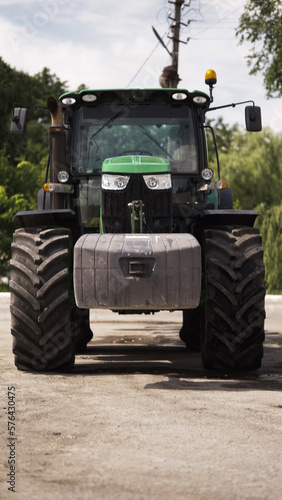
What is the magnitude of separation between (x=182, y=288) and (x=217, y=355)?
1.01 meters

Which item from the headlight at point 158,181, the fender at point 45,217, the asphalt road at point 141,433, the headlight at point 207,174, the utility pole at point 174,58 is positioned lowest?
the asphalt road at point 141,433

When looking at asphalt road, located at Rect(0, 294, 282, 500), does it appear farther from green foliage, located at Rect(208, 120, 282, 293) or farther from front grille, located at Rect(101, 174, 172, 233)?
green foliage, located at Rect(208, 120, 282, 293)

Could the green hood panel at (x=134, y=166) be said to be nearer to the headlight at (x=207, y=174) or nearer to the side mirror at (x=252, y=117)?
the headlight at (x=207, y=174)

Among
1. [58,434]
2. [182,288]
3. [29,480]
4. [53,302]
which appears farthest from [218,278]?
[29,480]

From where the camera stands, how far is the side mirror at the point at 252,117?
8641 millimetres

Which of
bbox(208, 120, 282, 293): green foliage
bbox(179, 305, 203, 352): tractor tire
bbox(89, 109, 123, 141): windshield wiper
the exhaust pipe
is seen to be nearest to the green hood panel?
the exhaust pipe

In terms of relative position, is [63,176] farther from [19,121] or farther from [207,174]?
[207,174]

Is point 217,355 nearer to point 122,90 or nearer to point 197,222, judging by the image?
point 197,222

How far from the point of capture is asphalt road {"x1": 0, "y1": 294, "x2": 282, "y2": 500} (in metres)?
3.78

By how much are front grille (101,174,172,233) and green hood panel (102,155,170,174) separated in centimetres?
7

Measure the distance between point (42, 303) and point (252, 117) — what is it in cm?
325

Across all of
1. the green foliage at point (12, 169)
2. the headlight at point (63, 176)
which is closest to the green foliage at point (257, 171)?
the green foliage at point (12, 169)

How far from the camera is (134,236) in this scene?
681 centimetres

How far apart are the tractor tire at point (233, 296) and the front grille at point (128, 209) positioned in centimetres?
53
